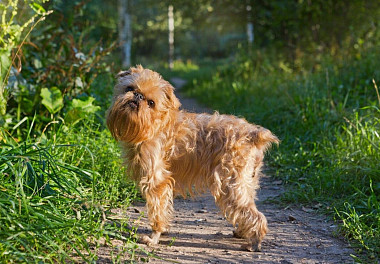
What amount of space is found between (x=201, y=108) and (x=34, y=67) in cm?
505

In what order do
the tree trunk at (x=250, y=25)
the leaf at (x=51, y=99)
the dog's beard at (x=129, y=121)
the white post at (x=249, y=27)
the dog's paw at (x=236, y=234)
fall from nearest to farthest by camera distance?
the dog's beard at (x=129, y=121)
the dog's paw at (x=236, y=234)
the leaf at (x=51, y=99)
the tree trunk at (x=250, y=25)
the white post at (x=249, y=27)

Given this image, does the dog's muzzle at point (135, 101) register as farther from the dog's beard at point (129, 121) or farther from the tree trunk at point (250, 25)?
the tree trunk at point (250, 25)

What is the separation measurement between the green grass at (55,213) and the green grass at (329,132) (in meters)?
2.02

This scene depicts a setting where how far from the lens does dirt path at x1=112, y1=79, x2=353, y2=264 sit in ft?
12.1

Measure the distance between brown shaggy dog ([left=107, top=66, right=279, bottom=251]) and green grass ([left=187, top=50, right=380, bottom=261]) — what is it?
3.28 ft

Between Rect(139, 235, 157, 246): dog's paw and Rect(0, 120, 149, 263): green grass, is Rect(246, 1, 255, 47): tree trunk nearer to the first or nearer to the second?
Rect(0, 120, 149, 263): green grass

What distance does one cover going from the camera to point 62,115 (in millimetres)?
6141

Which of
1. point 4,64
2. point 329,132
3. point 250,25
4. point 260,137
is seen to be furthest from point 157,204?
point 250,25

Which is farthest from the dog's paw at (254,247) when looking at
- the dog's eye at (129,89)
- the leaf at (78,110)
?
the leaf at (78,110)

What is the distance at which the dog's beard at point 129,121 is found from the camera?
11.7 feet

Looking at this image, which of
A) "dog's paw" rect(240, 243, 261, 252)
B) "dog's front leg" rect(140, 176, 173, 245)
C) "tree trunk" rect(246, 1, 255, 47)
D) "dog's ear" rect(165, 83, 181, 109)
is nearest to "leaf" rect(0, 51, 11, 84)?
"dog's ear" rect(165, 83, 181, 109)

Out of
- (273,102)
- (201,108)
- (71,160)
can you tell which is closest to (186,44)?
(201,108)

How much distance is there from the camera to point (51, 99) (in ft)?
18.0

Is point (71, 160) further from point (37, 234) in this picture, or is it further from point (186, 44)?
point (186, 44)
